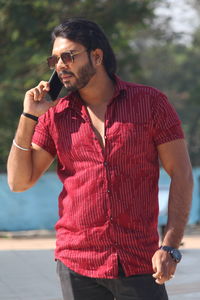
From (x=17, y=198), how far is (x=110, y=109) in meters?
9.88

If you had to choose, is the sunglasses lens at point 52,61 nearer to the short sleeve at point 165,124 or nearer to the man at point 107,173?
the man at point 107,173

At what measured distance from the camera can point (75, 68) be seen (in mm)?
2682

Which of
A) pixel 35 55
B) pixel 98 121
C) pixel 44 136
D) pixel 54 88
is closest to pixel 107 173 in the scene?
pixel 98 121

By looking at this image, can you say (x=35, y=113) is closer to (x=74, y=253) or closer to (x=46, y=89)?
(x=46, y=89)

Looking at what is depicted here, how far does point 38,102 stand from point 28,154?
22 cm

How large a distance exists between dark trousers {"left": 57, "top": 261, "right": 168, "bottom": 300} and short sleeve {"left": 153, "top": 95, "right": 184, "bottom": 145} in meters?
0.55

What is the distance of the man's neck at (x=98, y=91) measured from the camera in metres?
2.76

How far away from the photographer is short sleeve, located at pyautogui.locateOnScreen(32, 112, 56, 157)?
281 centimetres

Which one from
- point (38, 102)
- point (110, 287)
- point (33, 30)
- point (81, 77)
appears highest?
point (81, 77)

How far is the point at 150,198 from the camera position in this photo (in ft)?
8.82

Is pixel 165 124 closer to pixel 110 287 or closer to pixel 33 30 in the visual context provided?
pixel 110 287

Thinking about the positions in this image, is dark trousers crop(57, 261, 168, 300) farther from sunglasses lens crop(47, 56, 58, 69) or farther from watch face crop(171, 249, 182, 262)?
sunglasses lens crop(47, 56, 58, 69)

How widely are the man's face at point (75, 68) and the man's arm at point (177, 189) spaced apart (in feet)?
1.35

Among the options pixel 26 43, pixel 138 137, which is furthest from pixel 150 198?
pixel 26 43
